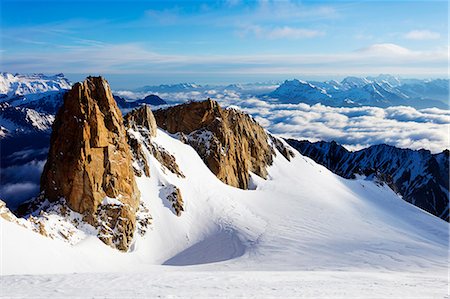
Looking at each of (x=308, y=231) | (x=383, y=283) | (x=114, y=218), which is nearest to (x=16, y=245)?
(x=114, y=218)

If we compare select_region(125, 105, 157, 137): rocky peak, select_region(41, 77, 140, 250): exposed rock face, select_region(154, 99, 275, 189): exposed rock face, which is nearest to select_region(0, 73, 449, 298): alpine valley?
select_region(41, 77, 140, 250): exposed rock face

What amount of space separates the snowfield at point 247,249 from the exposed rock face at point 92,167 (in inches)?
127

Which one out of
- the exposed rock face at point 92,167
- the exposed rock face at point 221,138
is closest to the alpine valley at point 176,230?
the exposed rock face at point 92,167

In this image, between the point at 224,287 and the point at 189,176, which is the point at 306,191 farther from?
the point at 224,287

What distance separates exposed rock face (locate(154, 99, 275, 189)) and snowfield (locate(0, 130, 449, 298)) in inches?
165

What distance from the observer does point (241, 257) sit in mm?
45094

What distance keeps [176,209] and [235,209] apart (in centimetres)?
1132

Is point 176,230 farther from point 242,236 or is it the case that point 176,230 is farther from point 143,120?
point 143,120

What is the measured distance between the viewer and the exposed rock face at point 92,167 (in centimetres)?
4459

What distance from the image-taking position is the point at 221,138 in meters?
83.4

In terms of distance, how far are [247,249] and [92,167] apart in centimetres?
2303

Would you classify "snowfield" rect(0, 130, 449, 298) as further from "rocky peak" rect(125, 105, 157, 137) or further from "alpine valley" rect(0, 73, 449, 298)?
"rocky peak" rect(125, 105, 157, 137)

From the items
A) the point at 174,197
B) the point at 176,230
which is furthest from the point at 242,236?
the point at 174,197

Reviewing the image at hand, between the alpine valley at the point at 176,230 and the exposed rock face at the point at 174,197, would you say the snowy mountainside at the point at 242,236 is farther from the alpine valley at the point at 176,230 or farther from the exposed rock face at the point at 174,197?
the exposed rock face at the point at 174,197
